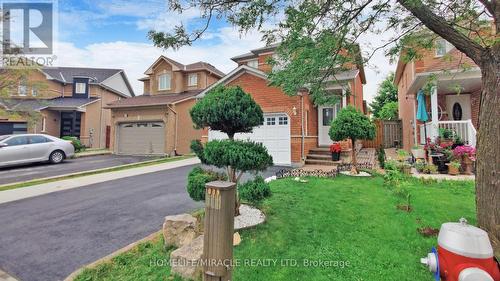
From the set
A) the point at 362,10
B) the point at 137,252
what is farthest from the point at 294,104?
the point at 137,252

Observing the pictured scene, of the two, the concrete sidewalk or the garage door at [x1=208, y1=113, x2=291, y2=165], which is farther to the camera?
the garage door at [x1=208, y1=113, x2=291, y2=165]

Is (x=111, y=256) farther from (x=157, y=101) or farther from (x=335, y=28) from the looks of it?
(x=157, y=101)

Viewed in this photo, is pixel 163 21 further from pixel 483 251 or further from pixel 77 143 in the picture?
pixel 77 143

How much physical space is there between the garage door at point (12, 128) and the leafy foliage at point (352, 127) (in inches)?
949

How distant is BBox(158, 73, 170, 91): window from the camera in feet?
66.5

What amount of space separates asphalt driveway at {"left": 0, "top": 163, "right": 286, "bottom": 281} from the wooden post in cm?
256

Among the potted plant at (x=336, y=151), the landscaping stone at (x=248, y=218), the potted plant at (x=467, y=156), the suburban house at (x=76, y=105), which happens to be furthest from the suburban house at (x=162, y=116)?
the potted plant at (x=467, y=156)

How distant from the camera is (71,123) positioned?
21.4 meters

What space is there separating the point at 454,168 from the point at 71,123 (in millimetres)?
26019

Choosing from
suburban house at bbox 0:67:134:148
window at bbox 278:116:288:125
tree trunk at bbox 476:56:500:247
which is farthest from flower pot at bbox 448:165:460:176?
suburban house at bbox 0:67:134:148

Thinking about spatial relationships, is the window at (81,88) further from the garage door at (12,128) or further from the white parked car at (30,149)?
the white parked car at (30,149)

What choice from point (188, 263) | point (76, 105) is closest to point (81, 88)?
point (76, 105)

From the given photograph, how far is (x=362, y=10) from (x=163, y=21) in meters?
3.79

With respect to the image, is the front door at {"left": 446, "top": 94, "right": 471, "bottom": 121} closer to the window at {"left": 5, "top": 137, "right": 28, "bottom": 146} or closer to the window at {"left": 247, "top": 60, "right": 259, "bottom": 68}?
the window at {"left": 247, "top": 60, "right": 259, "bottom": 68}
